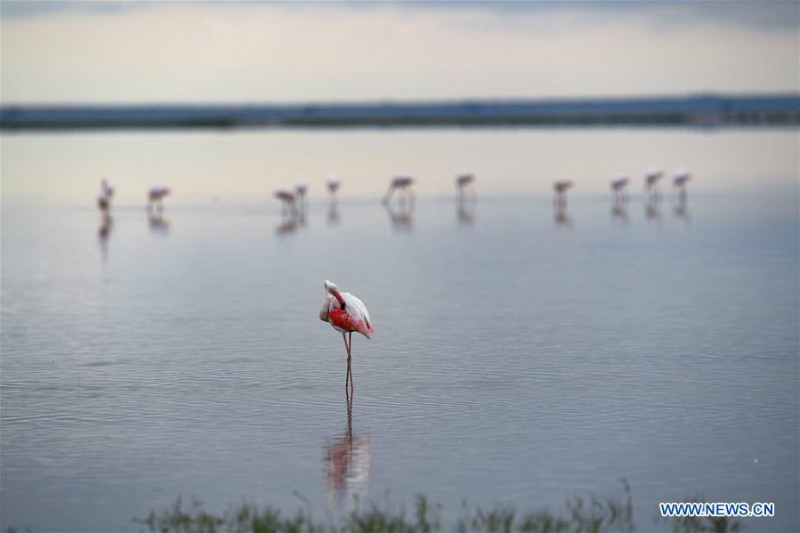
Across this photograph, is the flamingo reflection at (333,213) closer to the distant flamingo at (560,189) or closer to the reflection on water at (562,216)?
the reflection on water at (562,216)

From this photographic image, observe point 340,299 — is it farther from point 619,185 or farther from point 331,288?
point 619,185

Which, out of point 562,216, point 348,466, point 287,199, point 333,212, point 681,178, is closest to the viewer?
point 348,466

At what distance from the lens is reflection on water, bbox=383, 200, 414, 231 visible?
26766 millimetres

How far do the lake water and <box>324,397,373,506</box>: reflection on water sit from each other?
2cm

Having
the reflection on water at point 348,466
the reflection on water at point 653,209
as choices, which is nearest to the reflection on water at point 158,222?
the reflection on water at point 653,209

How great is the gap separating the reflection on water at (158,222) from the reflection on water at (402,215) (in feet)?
14.8

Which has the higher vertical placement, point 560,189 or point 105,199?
point 560,189

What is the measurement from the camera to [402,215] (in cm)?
2950

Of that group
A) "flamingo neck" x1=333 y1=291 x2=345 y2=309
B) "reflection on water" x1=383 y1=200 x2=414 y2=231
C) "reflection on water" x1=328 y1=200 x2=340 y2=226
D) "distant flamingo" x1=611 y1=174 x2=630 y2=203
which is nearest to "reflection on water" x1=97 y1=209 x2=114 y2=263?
"reflection on water" x1=328 y1=200 x2=340 y2=226

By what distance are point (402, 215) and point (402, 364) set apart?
1714 cm

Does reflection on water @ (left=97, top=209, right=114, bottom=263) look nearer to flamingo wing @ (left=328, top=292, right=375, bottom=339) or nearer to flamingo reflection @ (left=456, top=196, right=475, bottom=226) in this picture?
flamingo reflection @ (left=456, top=196, right=475, bottom=226)

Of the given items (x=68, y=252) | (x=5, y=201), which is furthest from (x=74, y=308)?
(x=5, y=201)

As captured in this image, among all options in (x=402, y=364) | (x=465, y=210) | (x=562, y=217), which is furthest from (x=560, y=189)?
(x=402, y=364)

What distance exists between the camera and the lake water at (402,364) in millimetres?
8828
